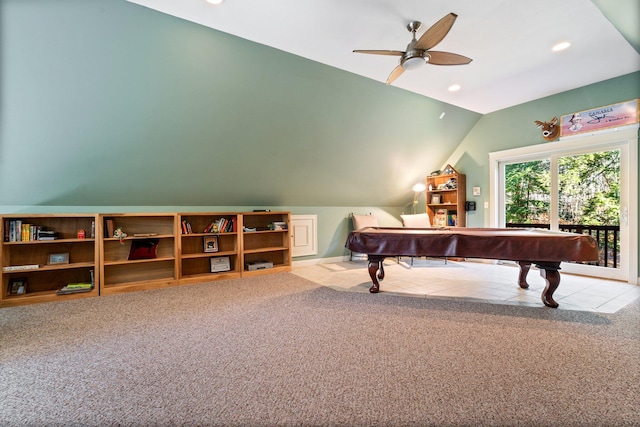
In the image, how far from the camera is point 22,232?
312 centimetres

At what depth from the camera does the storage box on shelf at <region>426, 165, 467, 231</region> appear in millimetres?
5480

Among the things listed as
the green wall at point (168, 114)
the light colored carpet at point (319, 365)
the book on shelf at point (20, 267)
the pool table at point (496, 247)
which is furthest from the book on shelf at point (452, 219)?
the book on shelf at point (20, 267)

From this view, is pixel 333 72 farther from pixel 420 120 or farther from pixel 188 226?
pixel 188 226

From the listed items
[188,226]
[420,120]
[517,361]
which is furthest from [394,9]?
[188,226]

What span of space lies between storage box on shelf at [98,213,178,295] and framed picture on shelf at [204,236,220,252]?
440 mm

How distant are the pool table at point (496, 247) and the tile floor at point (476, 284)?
1.38ft

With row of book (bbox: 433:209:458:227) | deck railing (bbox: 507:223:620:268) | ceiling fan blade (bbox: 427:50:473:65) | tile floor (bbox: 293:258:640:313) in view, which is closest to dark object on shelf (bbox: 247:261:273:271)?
tile floor (bbox: 293:258:640:313)

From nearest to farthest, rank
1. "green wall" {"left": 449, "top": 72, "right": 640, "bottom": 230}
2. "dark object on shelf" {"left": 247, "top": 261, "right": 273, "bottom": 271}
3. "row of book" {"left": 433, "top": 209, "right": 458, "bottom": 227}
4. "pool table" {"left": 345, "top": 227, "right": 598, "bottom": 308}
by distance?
"pool table" {"left": 345, "top": 227, "right": 598, "bottom": 308} < "green wall" {"left": 449, "top": 72, "right": 640, "bottom": 230} < "dark object on shelf" {"left": 247, "top": 261, "right": 273, "bottom": 271} < "row of book" {"left": 433, "top": 209, "right": 458, "bottom": 227}

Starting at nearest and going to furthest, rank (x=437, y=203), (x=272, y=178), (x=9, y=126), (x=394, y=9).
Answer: (x=394, y=9) → (x=9, y=126) → (x=272, y=178) → (x=437, y=203)

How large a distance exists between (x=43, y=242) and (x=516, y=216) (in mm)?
7304

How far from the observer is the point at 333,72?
11.3 ft

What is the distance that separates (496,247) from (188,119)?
12.1ft

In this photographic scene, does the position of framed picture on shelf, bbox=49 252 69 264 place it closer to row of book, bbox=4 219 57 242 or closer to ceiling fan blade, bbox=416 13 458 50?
row of book, bbox=4 219 57 242

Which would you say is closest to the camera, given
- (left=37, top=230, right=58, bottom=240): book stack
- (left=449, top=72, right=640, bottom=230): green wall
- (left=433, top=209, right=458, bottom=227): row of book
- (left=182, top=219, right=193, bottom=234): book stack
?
(left=37, top=230, right=58, bottom=240): book stack
